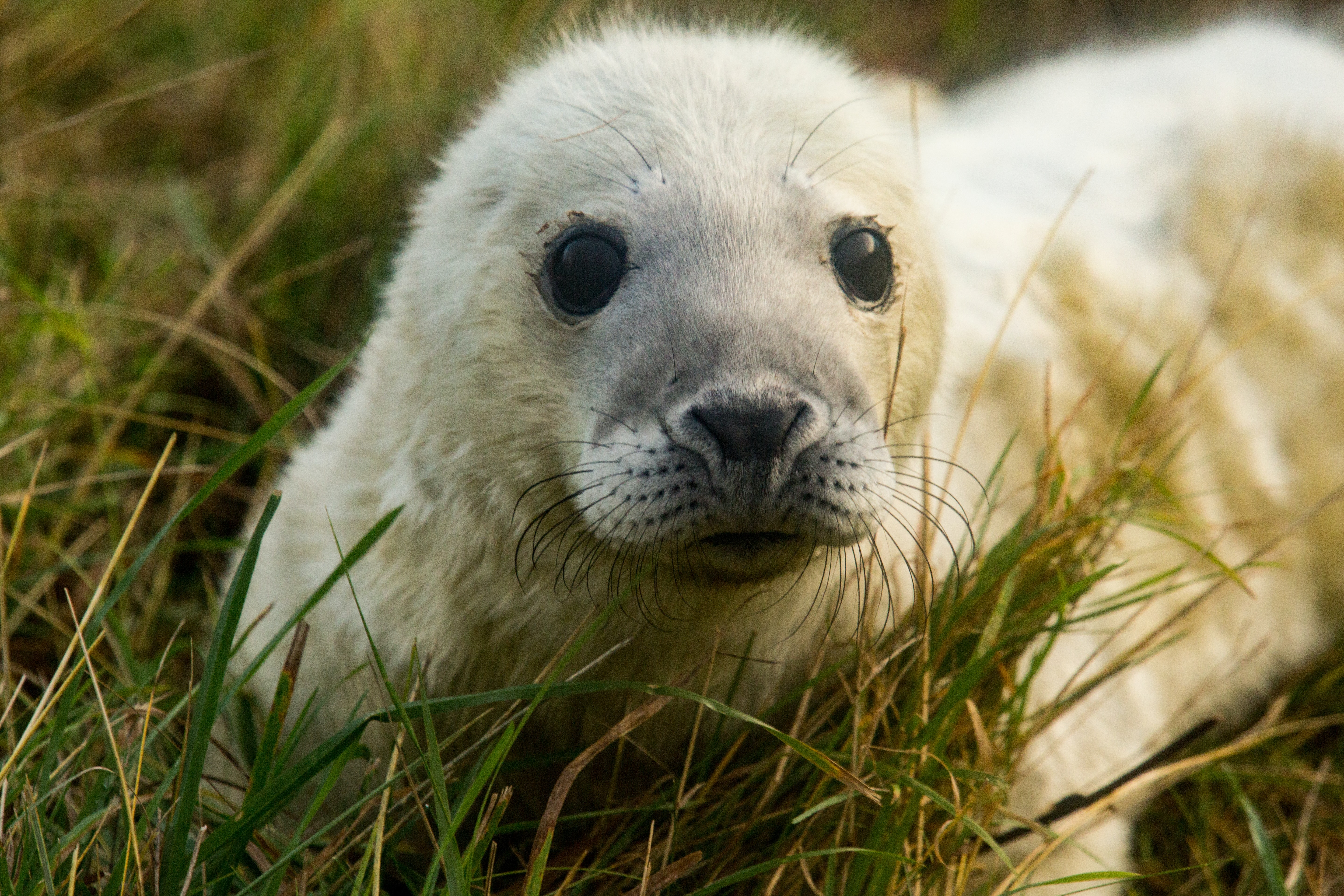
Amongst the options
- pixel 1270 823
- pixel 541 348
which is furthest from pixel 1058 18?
pixel 541 348

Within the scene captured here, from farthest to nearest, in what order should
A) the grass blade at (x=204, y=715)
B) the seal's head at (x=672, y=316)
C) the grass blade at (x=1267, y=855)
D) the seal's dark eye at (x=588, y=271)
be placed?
the grass blade at (x=1267, y=855)
the seal's dark eye at (x=588, y=271)
the seal's head at (x=672, y=316)
the grass blade at (x=204, y=715)

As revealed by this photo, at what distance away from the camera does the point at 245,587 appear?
6.09 feet

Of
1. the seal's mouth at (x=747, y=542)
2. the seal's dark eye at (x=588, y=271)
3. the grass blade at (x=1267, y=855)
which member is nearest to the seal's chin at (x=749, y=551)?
the seal's mouth at (x=747, y=542)

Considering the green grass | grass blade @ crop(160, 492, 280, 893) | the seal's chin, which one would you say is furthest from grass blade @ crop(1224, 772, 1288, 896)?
grass blade @ crop(160, 492, 280, 893)

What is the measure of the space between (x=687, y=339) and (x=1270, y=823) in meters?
2.07

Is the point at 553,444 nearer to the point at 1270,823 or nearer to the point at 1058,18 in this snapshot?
the point at 1270,823

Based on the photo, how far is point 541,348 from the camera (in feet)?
7.25

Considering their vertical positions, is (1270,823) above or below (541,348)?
below

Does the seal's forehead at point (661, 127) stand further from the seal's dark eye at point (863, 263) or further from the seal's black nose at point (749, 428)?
the seal's black nose at point (749, 428)

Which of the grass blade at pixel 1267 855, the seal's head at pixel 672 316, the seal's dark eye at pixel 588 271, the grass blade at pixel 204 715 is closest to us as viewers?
the grass blade at pixel 204 715

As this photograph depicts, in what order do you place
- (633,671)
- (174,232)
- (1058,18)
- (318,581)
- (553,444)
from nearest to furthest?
(553,444), (633,671), (318,581), (174,232), (1058,18)

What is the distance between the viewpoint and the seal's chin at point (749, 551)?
6.40 feet

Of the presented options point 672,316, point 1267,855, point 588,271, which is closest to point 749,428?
point 672,316

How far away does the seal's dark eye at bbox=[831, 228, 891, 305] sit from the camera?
228 cm
